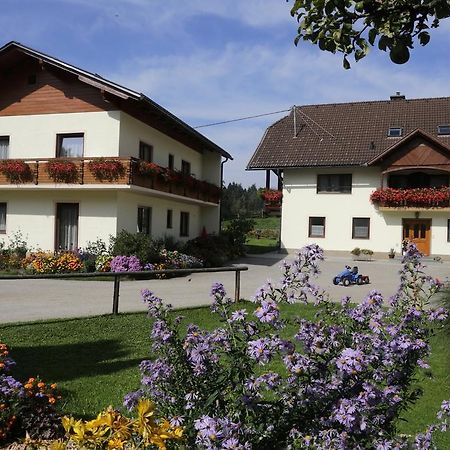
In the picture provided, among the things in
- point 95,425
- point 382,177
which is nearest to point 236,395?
point 95,425

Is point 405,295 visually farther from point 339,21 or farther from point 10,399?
point 10,399

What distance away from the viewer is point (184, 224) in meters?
25.5

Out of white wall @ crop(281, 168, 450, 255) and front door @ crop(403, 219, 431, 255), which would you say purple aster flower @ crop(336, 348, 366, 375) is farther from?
front door @ crop(403, 219, 431, 255)

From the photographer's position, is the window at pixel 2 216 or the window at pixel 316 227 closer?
the window at pixel 2 216

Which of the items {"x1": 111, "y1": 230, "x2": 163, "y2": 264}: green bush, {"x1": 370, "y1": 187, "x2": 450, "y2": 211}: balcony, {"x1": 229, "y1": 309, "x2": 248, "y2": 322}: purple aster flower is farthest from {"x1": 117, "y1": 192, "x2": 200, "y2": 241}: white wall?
{"x1": 229, "y1": 309, "x2": 248, "y2": 322}: purple aster flower

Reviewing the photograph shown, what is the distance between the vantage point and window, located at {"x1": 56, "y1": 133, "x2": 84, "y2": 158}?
62.3 feet

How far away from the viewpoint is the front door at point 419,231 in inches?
1065

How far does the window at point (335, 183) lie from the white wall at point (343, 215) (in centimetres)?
23

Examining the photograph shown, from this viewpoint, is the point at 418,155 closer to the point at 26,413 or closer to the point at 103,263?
the point at 103,263

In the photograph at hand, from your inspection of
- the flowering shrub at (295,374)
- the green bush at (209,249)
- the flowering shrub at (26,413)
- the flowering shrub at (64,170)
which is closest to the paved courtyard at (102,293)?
the green bush at (209,249)

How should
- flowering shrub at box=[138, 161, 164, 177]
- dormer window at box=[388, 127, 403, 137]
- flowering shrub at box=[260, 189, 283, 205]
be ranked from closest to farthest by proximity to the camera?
flowering shrub at box=[138, 161, 164, 177]
dormer window at box=[388, 127, 403, 137]
flowering shrub at box=[260, 189, 283, 205]

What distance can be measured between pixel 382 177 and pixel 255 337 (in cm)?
2652

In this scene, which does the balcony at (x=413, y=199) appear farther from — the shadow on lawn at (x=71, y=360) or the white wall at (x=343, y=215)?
the shadow on lawn at (x=71, y=360)

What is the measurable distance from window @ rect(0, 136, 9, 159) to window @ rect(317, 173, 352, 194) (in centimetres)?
1628
